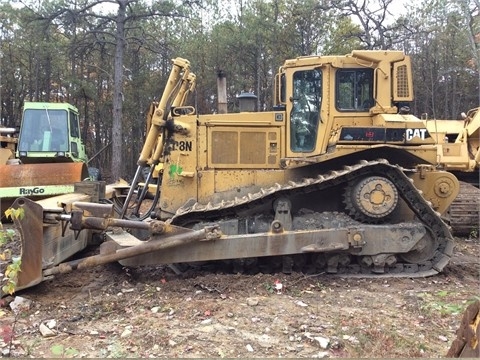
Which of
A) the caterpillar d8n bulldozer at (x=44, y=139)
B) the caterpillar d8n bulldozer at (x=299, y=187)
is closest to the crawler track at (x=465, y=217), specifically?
the caterpillar d8n bulldozer at (x=299, y=187)

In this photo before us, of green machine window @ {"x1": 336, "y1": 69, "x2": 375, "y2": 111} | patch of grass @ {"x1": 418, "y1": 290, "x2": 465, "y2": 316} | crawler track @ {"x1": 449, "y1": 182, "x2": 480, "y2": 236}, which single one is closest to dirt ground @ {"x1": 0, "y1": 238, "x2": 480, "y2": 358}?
patch of grass @ {"x1": 418, "y1": 290, "x2": 465, "y2": 316}

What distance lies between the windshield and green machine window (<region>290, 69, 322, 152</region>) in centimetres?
794

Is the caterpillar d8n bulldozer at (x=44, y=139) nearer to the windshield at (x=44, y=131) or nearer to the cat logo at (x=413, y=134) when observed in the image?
the windshield at (x=44, y=131)

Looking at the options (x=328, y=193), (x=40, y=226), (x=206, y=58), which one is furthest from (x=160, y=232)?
(x=206, y=58)

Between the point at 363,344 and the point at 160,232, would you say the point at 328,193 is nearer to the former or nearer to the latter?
the point at 160,232

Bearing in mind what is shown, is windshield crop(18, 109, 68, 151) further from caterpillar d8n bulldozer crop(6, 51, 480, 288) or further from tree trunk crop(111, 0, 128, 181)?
caterpillar d8n bulldozer crop(6, 51, 480, 288)

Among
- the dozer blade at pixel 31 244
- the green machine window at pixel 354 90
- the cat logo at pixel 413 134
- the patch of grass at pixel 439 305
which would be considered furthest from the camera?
the green machine window at pixel 354 90

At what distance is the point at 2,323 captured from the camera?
4.19m

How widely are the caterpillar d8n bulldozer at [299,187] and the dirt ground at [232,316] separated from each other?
0.34 metres

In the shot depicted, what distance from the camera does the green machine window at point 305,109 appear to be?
20.9 feet

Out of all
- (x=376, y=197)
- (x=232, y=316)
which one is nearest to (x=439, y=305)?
(x=376, y=197)

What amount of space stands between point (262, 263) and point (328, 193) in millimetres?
1254

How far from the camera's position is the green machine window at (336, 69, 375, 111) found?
6.33 metres

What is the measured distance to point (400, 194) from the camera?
5930 millimetres
